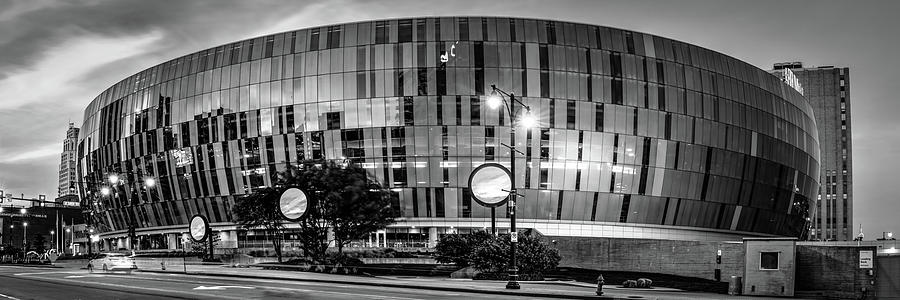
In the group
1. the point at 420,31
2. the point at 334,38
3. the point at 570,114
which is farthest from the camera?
the point at 334,38

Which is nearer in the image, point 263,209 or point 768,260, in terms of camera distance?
point 768,260

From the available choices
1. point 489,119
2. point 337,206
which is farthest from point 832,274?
point 489,119

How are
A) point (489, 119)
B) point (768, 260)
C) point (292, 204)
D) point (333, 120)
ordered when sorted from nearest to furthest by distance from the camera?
point (768, 260), point (292, 204), point (489, 119), point (333, 120)

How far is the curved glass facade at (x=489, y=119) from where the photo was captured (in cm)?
8750

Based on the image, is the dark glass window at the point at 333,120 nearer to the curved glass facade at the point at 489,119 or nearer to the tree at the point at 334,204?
the curved glass facade at the point at 489,119

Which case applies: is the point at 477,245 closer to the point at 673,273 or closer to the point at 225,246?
the point at 673,273

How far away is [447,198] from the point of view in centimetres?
8894

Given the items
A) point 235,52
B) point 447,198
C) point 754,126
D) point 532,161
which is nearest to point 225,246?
point 235,52

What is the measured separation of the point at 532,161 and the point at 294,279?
160 ft

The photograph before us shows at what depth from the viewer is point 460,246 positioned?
52031 mm

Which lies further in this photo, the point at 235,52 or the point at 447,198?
the point at 235,52

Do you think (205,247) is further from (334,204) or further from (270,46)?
(270,46)

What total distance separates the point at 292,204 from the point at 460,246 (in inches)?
429

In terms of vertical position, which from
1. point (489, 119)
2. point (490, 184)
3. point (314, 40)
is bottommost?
point (490, 184)
